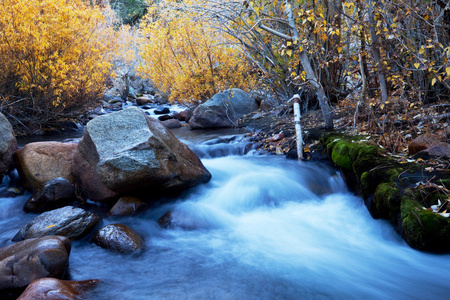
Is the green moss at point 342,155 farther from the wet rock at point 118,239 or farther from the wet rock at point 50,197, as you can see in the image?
the wet rock at point 50,197

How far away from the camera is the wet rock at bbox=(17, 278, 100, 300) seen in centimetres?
241

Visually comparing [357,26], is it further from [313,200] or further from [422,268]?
[422,268]

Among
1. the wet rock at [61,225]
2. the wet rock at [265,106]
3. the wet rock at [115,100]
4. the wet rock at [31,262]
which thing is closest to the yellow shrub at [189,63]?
the wet rock at [265,106]

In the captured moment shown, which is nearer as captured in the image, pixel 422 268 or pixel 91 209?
pixel 422 268

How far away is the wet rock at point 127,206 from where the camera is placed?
4.82 m

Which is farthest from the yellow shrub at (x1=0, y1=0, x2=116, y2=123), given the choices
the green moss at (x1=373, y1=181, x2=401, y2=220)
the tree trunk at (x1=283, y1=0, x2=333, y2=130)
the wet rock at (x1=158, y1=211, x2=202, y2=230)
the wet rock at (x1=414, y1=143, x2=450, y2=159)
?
the wet rock at (x1=414, y1=143, x2=450, y2=159)

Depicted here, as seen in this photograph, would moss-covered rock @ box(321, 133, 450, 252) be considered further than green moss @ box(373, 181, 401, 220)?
No

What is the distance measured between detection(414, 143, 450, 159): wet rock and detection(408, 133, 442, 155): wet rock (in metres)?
0.10

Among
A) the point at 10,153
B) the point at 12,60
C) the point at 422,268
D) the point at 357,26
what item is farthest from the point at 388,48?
the point at 12,60

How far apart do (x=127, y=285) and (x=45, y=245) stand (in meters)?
0.91

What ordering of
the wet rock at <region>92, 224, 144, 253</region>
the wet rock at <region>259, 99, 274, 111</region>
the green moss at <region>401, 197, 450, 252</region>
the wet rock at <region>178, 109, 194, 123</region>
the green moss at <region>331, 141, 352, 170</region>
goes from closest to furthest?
the green moss at <region>401, 197, 450, 252</region> < the wet rock at <region>92, 224, 144, 253</region> < the green moss at <region>331, 141, 352, 170</region> < the wet rock at <region>259, 99, 274, 111</region> < the wet rock at <region>178, 109, 194, 123</region>

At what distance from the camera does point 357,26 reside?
548cm

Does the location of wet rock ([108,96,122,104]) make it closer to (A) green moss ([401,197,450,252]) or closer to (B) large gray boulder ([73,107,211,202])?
(B) large gray boulder ([73,107,211,202])

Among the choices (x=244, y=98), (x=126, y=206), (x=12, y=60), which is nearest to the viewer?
(x=126, y=206)
